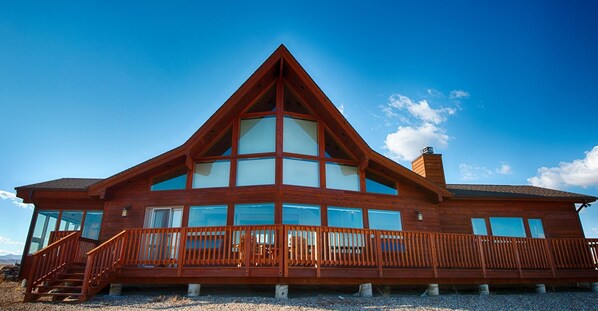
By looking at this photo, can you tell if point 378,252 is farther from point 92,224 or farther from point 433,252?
point 92,224

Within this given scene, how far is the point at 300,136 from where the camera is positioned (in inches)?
448

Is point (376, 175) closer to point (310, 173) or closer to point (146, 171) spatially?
point (310, 173)

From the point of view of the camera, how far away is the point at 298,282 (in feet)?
26.2

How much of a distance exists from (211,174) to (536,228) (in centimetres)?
1211

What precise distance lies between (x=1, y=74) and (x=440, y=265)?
15.8 meters

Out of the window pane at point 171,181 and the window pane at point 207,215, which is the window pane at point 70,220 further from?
the window pane at point 207,215

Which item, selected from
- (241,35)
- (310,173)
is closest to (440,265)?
(310,173)

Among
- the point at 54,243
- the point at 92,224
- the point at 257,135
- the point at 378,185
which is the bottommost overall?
the point at 54,243

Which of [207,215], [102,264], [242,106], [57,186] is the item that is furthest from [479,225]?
[57,186]

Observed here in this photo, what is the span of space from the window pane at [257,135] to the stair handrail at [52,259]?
5.26 meters

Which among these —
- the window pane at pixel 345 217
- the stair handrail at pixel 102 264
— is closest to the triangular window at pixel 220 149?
the stair handrail at pixel 102 264

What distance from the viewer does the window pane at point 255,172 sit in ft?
34.2

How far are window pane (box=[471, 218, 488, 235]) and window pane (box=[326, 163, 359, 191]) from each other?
4973mm

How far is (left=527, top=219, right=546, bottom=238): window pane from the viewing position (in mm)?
12781
